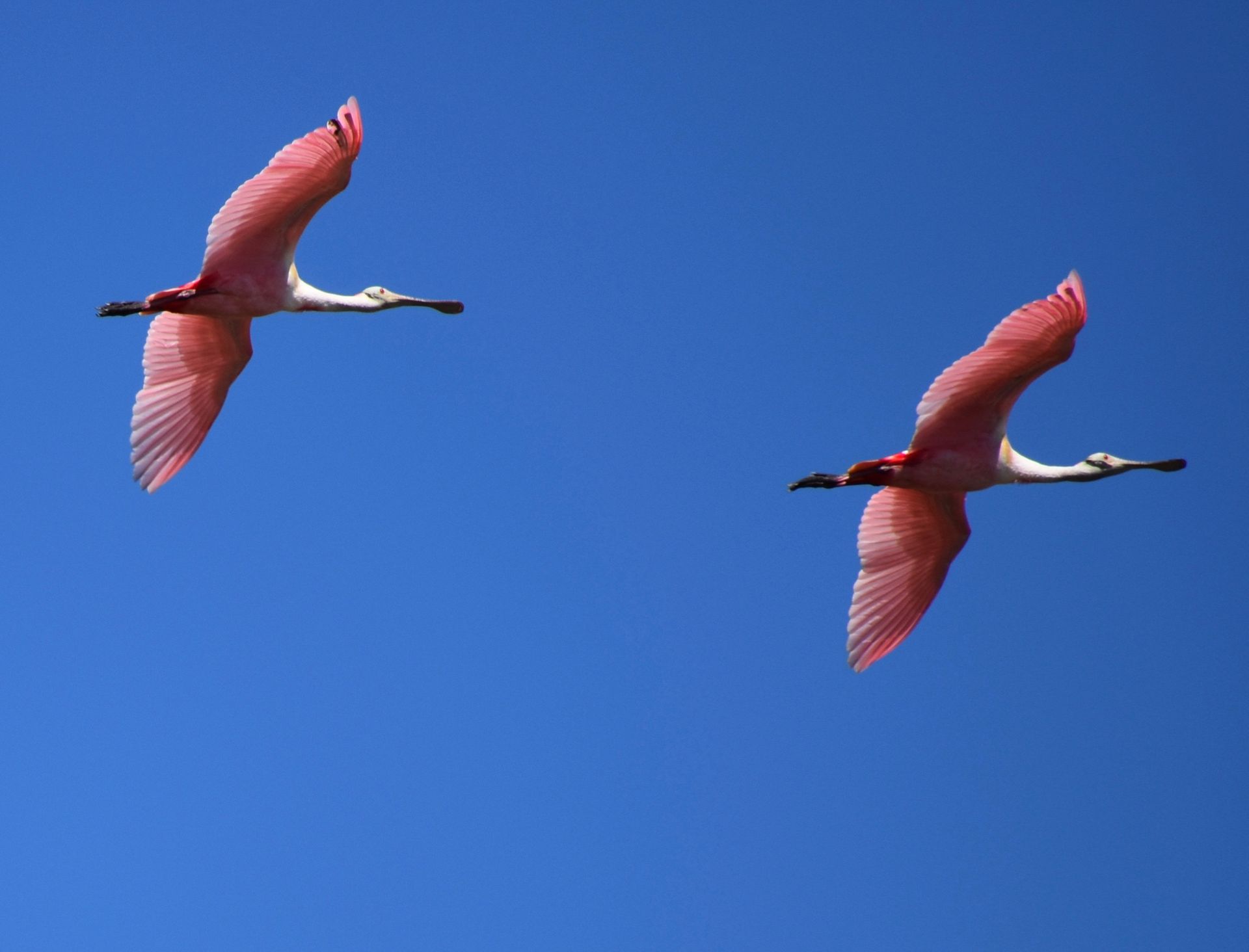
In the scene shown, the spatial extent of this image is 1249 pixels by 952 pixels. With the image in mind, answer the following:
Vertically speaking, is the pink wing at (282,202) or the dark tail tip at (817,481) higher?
the pink wing at (282,202)

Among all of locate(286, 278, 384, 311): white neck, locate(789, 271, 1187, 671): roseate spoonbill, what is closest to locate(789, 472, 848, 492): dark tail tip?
locate(789, 271, 1187, 671): roseate spoonbill

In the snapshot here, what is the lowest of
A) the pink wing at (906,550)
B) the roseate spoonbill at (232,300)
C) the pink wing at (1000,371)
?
the pink wing at (906,550)

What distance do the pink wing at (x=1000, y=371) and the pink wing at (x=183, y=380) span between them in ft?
14.8

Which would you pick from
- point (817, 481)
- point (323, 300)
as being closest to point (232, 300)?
point (323, 300)

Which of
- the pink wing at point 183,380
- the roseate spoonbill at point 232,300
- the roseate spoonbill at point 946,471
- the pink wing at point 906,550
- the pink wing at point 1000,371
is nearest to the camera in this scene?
the pink wing at point 1000,371

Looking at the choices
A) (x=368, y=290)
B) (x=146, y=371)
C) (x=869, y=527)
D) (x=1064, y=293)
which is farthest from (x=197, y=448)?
(x=1064, y=293)

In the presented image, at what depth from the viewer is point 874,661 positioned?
46.9 feet

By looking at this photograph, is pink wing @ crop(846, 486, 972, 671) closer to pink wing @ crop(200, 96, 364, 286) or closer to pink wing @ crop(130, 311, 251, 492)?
pink wing @ crop(200, 96, 364, 286)

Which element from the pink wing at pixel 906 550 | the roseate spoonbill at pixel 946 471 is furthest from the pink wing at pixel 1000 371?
the pink wing at pixel 906 550

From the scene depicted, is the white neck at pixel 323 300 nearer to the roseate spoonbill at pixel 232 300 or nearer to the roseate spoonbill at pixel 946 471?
the roseate spoonbill at pixel 232 300

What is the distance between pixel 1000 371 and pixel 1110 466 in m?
1.54

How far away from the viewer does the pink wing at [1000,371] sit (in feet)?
41.4

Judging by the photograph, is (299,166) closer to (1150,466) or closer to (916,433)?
(916,433)

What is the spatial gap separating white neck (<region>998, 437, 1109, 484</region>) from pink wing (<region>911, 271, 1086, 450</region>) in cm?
19
